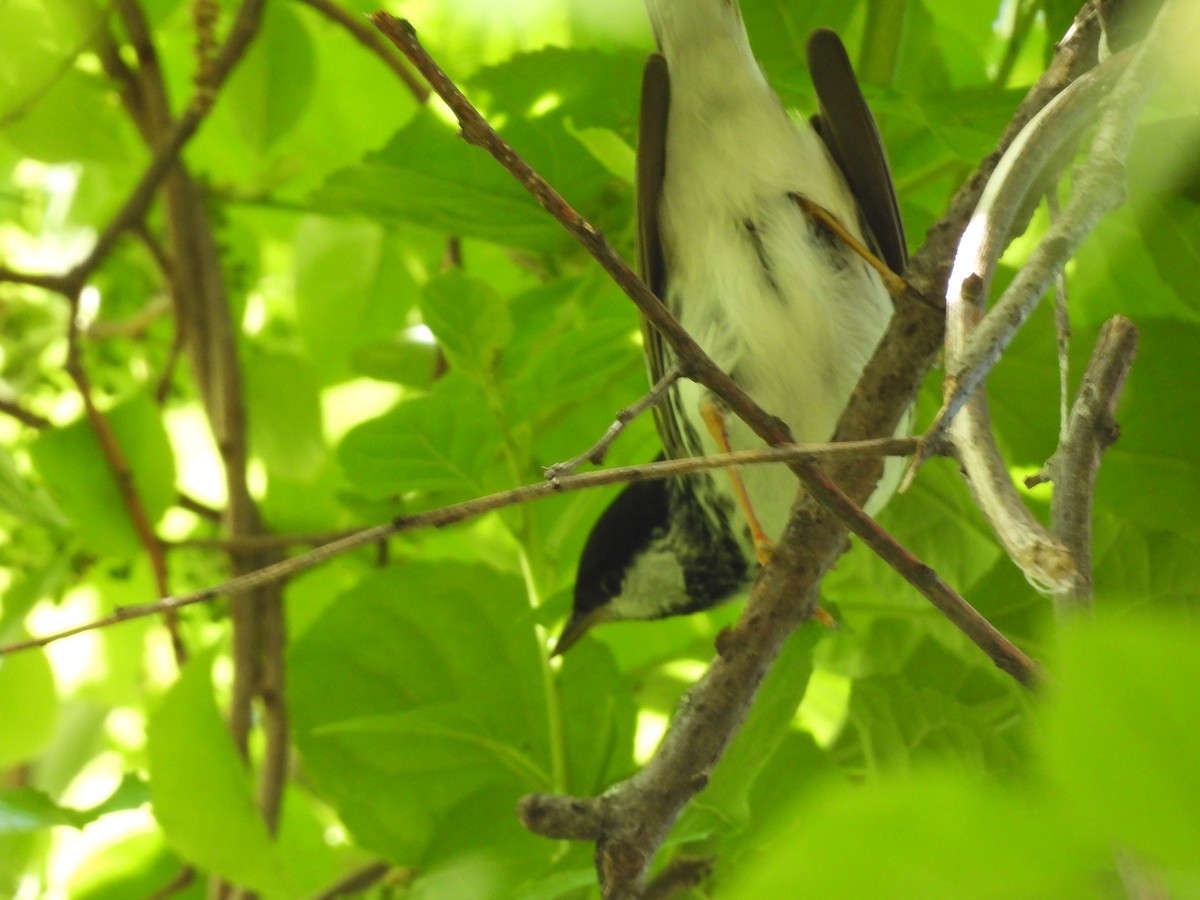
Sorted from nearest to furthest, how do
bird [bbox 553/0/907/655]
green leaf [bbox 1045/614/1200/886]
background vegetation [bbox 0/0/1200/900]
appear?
green leaf [bbox 1045/614/1200/886], background vegetation [bbox 0/0/1200/900], bird [bbox 553/0/907/655]

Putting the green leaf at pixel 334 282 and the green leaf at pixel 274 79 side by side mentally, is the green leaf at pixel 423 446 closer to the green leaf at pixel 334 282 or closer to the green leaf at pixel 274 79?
the green leaf at pixel 334 282

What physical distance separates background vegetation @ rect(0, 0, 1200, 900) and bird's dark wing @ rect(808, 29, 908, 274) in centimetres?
3

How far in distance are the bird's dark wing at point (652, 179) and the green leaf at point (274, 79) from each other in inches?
18.0

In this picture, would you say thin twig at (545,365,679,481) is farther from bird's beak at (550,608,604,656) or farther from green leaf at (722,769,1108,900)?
bird's beak at (550,608,604,656)

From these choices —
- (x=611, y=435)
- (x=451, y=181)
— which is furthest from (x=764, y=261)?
(x=611, y=435)

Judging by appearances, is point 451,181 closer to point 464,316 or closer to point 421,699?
point 464,316

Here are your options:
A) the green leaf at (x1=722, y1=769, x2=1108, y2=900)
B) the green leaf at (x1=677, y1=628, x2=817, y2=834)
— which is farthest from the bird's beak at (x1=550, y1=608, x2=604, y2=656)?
the green leaf at (x1=722, y1=769, x2=1108, y2=900)

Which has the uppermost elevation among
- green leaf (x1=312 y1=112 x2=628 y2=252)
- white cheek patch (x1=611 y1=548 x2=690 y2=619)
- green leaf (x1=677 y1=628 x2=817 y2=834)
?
green leaf (x1=312 y1=112 x2=628 y2=252)

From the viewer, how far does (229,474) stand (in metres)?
1.28

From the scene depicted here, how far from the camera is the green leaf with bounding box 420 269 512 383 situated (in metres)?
0.85

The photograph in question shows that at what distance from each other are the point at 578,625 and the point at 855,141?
54cm

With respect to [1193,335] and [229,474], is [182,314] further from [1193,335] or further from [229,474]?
[1193,335]

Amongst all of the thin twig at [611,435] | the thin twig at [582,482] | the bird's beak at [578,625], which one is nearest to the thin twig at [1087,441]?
the thin twig at [582,482]

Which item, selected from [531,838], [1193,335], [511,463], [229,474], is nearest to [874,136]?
[1193,335]
